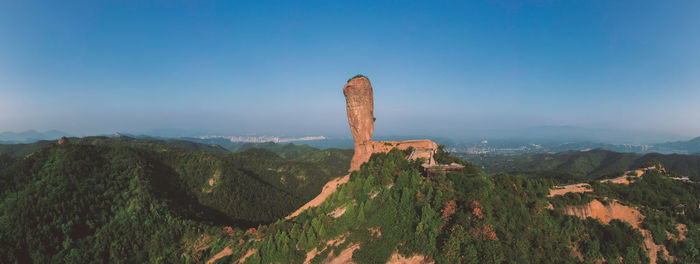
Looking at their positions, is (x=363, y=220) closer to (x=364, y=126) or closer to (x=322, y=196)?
(x=364, y=126)

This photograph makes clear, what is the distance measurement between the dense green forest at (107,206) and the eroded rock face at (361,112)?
92.6 feet

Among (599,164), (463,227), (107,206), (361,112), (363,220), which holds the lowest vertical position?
(599,164)

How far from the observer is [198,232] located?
39.2 metres

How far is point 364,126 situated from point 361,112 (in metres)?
1.96

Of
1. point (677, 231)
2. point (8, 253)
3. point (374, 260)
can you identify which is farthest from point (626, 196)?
point (8, 253)

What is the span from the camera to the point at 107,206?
44.2 meters

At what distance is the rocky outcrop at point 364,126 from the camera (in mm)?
30761

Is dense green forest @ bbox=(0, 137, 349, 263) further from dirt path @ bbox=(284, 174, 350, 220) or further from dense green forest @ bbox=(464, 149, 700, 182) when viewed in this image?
dense green forest @ bbox=(464, 149, 700, 182)

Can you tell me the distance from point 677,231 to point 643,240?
4229 mm

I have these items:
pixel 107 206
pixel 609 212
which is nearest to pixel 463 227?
pixel 609 212

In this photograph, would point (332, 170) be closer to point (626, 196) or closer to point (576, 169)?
point (626, 196)

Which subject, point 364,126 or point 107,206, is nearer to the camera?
point 364,126

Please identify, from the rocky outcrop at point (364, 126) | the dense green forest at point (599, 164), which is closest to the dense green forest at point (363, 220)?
the rocky outcrop at point (364, 126)

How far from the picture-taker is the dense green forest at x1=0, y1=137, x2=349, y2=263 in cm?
3547
